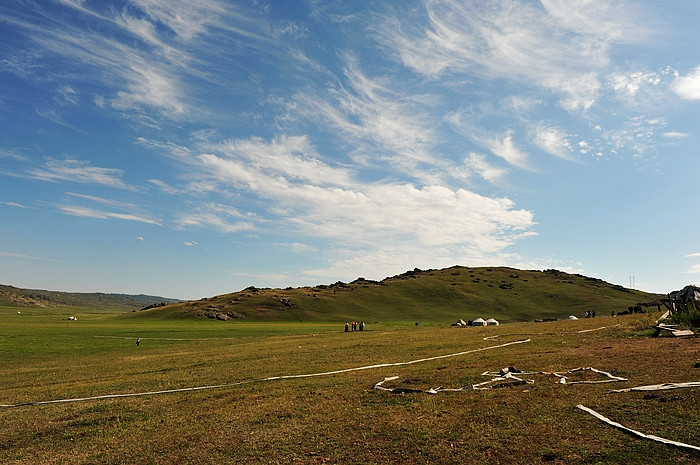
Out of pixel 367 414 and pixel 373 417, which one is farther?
pixel 367 414

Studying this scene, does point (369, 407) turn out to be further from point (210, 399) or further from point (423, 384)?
point (210, 399)

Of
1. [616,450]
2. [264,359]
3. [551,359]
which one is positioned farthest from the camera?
[264,359]

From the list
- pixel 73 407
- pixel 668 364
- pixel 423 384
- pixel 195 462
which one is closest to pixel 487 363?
pixel 423 384

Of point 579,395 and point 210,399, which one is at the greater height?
point 579,395

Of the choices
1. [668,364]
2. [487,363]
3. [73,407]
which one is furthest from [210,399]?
[668,364]

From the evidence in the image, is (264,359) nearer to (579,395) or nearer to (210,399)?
(210,399)

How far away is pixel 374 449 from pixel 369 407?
427 cm

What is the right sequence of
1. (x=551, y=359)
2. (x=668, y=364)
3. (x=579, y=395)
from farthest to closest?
1. (x=551, y=359)
2. (x=668, y=364)
3. (x=579, y=395)

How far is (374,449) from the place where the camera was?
11406 mm

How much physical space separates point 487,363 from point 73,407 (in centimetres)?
2102

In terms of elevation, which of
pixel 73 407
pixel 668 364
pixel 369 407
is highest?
pixel 668 364

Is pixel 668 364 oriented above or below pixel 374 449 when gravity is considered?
above

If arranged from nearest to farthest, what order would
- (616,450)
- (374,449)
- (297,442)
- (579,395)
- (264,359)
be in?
(616,450)
(374,449)
(297,442)
(579,395)
(264,359)

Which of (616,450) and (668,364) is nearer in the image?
(616,450)
